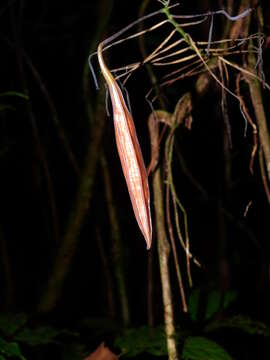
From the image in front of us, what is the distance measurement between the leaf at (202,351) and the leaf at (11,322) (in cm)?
38

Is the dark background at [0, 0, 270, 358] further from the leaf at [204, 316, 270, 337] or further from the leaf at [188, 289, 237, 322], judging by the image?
the leaf at [204, 316, 270, 337]

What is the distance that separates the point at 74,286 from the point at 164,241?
1.41 metres

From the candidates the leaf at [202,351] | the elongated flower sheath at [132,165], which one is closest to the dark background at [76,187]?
the leaf at [202,351]

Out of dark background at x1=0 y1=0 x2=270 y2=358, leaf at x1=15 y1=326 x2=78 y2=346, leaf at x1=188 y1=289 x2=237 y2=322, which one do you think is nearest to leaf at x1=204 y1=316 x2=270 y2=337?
leaf at x1=188 y1=289 x2=237 y2=322

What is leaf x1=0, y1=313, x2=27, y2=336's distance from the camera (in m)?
1.00

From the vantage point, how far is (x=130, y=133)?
54 centimetres

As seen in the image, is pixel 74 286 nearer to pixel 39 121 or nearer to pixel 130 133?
pixel 39 121

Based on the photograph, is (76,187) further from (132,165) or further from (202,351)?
(132,165)

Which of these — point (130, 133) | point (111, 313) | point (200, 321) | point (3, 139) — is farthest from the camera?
point (3, 139)

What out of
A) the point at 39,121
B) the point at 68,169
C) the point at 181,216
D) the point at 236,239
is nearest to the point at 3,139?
the point at 39,121

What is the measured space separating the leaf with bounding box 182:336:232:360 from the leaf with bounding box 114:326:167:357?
0.05 metres

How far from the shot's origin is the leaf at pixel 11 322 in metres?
1.00

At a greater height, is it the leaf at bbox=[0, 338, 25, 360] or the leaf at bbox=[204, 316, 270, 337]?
the leaf at bbox=[0, 338, 25, 360]

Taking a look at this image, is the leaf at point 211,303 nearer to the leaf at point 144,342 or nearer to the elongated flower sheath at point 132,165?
the leaf at point 144,342
